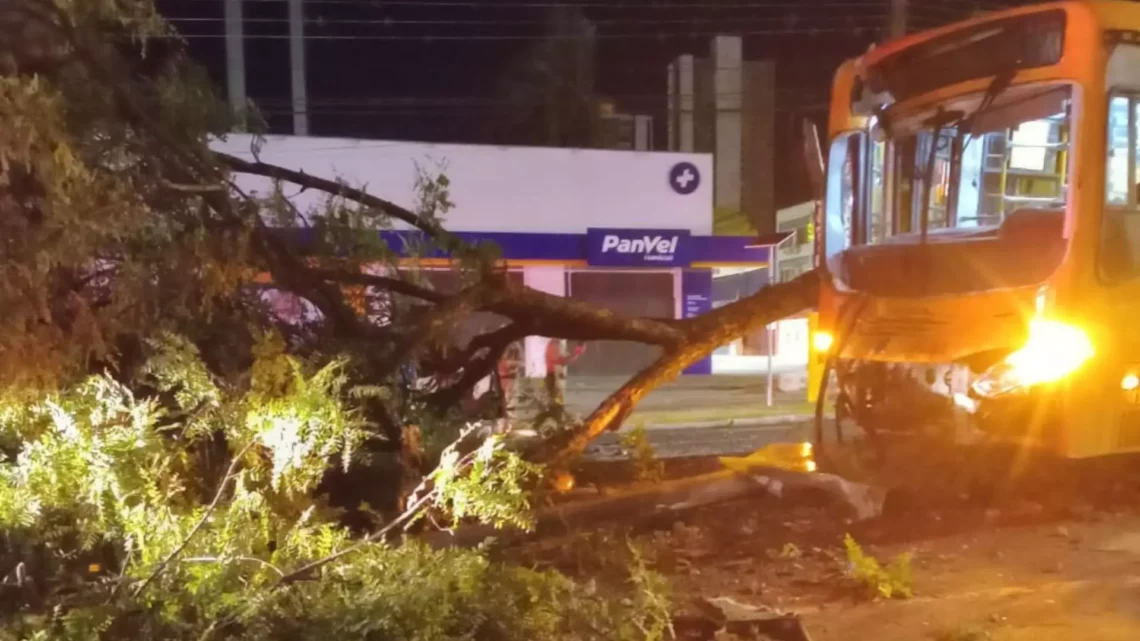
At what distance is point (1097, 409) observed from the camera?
5582mm

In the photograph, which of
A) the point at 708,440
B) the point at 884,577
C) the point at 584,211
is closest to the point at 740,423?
the point at 708,440

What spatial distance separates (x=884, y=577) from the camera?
4766mm

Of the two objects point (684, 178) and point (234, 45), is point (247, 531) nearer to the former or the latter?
point (234, 45)

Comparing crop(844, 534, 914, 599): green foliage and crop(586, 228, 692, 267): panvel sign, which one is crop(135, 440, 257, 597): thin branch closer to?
crop(844, 534, 914, 599): green foliage

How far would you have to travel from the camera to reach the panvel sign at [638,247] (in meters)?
20.7

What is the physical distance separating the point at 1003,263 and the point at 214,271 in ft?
14.4

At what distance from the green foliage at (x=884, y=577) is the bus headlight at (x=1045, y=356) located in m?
1.35

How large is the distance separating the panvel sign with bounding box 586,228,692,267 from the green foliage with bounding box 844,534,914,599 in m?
15.9

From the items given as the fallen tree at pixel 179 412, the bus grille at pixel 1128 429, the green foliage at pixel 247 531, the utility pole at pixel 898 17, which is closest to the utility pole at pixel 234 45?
the utility pole at pixel 898 17

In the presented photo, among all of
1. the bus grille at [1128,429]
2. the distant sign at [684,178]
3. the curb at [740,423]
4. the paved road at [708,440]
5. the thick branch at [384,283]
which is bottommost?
the curb at [740,423]

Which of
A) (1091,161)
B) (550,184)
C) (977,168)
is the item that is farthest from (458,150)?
(1091,161)

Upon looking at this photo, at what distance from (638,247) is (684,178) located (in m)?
1.74

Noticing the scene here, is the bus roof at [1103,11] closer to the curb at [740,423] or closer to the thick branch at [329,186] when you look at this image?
the thick branch at [329,186]

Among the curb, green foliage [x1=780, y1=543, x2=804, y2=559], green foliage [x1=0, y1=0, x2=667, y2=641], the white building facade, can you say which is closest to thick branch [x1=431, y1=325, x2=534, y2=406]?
green foliage [x1=0, y1=0, x2=667, y2=641]
